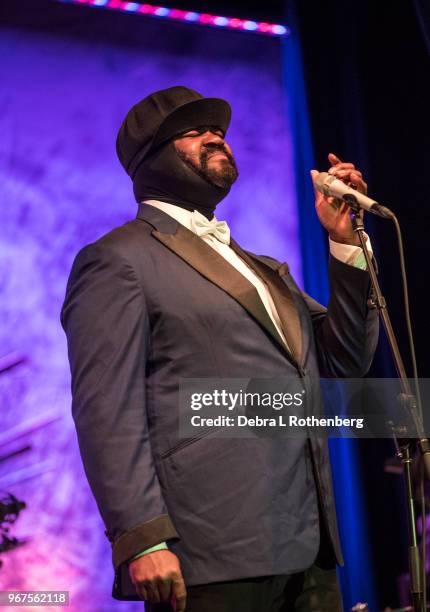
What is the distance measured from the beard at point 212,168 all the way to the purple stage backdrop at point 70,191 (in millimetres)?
1462

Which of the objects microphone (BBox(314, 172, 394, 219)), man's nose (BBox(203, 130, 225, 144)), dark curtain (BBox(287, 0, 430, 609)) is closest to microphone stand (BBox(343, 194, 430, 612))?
microphone (BBox(314, 172, 394, 219))

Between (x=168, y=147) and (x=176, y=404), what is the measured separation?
74 centimetres

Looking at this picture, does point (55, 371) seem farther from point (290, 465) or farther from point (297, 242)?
point (290, 465)

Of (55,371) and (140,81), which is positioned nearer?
(55,371)

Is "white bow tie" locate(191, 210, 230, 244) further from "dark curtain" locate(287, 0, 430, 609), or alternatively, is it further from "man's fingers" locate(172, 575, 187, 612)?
"dark curtain" locate(287, 0, 430, 609)

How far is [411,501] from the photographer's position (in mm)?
1409

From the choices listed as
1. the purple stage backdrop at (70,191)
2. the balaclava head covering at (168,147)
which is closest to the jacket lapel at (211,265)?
the balaclava head covering at (168,147)

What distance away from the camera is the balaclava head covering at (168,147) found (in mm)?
1937

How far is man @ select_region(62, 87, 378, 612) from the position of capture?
1417 millimetres

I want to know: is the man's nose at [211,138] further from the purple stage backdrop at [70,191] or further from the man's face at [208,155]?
the purple stage backdrop at [70,191]

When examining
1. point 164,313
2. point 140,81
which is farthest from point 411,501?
point 140,81

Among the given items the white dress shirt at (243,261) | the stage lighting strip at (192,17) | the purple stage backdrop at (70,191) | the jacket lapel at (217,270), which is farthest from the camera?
the stage lighting strip at (192,17)

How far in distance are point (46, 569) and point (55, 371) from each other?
0.77 m

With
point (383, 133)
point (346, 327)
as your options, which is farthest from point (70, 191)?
point (346, 327)
